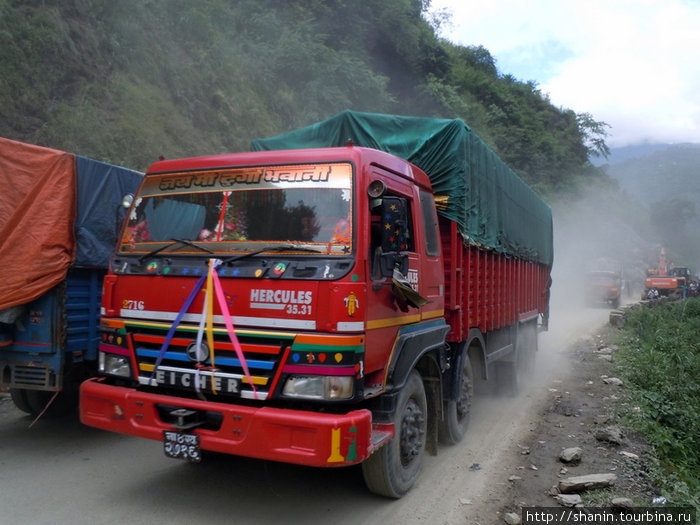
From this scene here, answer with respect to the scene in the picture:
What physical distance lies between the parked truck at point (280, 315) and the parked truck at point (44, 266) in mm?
1196

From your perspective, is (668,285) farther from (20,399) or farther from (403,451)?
(20,399)

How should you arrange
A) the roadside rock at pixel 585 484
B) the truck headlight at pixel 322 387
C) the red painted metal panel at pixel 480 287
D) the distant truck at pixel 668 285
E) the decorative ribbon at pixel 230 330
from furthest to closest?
1. the distant truck at pixel 668 285
2. the red painted metal panel at pixel 480 287
3. the roadside rock at pixel 585 484
4. the decorative ribbon at pixel 230 330
5. the truck headlight at pixel 322 387

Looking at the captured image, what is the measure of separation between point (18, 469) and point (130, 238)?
89.2 inches

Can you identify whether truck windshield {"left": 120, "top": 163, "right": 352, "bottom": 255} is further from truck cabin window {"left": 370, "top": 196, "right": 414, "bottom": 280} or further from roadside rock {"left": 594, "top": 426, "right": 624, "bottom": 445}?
roadside rock {"left": 594, "top": 426, "right": 624, "bottom": 445}

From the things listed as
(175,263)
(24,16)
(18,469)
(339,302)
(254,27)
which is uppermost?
(254,27)

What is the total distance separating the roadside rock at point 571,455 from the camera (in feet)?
16.7

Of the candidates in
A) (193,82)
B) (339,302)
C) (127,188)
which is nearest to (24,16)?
(193,82)

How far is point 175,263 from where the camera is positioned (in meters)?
3.88

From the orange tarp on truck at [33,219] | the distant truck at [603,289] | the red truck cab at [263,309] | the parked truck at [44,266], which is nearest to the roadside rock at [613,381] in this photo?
the red truck cab at [263,309]

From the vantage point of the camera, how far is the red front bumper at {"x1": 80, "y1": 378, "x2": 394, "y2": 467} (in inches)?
126

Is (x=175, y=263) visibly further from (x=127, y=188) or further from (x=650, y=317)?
(x=650, y=317)

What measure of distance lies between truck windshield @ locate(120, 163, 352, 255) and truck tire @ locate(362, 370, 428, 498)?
1.44m

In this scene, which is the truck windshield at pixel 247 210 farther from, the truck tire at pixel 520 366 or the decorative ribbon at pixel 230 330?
the truck tire at pixel 520 366

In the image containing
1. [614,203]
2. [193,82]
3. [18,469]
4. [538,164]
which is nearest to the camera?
[18,469]
